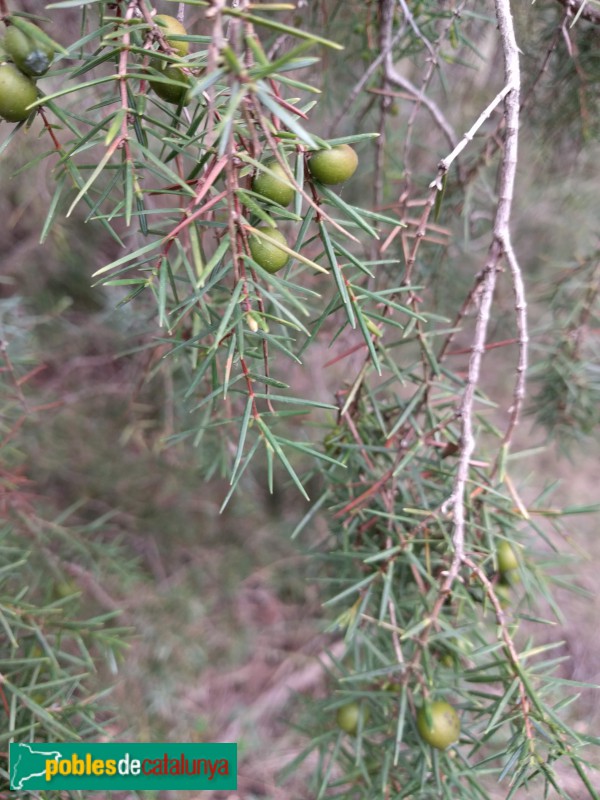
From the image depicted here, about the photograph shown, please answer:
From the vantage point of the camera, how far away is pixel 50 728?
86 centimetres

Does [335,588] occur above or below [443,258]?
below

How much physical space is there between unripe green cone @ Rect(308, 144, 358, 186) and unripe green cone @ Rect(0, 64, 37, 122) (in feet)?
0.96

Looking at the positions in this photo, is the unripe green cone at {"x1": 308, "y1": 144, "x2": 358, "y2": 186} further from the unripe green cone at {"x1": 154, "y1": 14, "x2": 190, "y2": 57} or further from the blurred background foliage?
the blurred background foliage

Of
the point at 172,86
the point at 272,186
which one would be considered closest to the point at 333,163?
the point at 272,186

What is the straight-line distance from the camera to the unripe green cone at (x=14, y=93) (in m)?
0.56

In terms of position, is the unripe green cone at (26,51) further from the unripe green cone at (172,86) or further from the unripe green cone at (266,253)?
the unripe green cone at (266,253)

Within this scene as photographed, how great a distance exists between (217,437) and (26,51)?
0.84 metres

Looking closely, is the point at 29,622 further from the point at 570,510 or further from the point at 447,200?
the point at 447,200

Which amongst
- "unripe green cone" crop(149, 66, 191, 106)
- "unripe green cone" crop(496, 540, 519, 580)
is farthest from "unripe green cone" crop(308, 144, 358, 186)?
"unripe green cone" crop(496, 540, 519, 580)

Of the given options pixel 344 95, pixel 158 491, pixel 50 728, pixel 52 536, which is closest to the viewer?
pixel 50 728

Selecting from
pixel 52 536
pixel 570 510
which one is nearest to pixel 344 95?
pixel 570 510

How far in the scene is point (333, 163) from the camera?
59cm

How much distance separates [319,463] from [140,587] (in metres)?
1.21

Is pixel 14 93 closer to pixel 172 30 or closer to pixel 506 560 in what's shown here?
pixel 172 30
